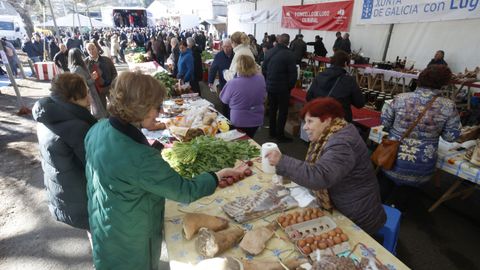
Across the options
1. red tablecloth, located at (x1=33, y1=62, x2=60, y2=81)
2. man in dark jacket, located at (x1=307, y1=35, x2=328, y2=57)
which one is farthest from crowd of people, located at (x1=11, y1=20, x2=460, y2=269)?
red tablecloth, located at (x1=33, y1=62, x2=60, y2=81)

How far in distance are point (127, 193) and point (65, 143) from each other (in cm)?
84

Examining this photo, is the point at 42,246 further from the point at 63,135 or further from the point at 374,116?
the point at 374,116

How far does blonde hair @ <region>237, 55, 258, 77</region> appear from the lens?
3.31 m

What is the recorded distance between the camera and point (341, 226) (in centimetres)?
168

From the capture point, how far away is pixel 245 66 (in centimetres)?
333

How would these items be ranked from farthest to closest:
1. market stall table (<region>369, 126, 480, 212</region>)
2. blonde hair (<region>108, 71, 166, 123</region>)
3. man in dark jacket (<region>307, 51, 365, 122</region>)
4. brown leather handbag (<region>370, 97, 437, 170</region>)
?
man in dark jacket (<region>307, 51, 365, 122</region>) < brown leather handbag (<region>370, 97, 437, 170</region>) < market stall table (<region>369, 126, 480, 212</region>) < blonde hair (<region>108, 71, 166, 123</region>)

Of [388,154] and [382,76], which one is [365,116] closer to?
[388,154]

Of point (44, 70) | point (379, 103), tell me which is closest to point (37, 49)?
point (44, 70)

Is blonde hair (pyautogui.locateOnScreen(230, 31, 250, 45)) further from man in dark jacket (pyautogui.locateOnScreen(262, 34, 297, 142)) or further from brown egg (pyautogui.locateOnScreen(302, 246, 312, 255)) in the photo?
brown egg (pyautogui.locateOnScreen(302, 246, 312, 255))

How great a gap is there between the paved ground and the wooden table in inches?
58.8

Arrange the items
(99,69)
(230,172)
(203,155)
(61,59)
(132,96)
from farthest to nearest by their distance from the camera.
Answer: (61,59) < (99,69) < (203,155) < (230,172) < (132,96)

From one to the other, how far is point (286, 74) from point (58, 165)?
3732 mm

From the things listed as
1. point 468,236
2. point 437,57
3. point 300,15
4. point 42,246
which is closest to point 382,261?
point 468,236

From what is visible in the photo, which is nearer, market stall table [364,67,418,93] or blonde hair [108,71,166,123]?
blonde hair [108,71,166,123]
